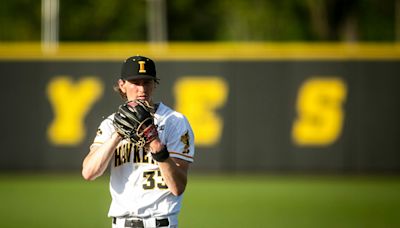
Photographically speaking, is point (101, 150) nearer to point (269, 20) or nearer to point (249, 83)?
point (249, 83)

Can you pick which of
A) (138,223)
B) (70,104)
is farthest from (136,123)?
(70,104)

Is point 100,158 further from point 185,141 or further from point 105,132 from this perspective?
point 185,141

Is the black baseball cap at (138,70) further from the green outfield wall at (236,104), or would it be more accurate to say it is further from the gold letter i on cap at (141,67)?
the green outfield wall at (236,104)

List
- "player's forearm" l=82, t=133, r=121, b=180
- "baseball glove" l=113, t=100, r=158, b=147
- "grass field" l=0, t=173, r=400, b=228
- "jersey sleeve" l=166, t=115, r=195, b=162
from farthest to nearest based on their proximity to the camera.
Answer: "grass field" l=0, t=173, r=400, b=228, "jersey sleeve" l=166, t=115, r=195, b=162, "player's forearm" l=82, t=133, r=121, b=180, "baseball glove" l=113, t=100, r=158, b=147

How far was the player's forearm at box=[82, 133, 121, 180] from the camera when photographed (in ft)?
16.3

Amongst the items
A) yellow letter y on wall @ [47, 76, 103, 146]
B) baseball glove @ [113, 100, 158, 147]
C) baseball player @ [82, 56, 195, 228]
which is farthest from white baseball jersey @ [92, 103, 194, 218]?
yellow letter y on wall @ [47, 76, 103, 146]

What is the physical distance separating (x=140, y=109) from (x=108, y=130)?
1.38 feet

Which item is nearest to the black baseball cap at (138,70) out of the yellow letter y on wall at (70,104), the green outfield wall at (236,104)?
the green outfield wall at (236,104)

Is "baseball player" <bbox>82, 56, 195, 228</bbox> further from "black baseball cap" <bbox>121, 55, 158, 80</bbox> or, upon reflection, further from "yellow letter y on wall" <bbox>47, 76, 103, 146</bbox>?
"yellow letter y on wall" <bbox>47, 76, 103, 146</bbox>

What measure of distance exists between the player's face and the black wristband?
340 mm

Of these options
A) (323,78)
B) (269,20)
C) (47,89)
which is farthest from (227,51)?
(269,20)

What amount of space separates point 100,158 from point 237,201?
8672 millimetres

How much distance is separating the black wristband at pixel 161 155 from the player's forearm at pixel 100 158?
0.75 feet

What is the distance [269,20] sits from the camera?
33.5 meters
